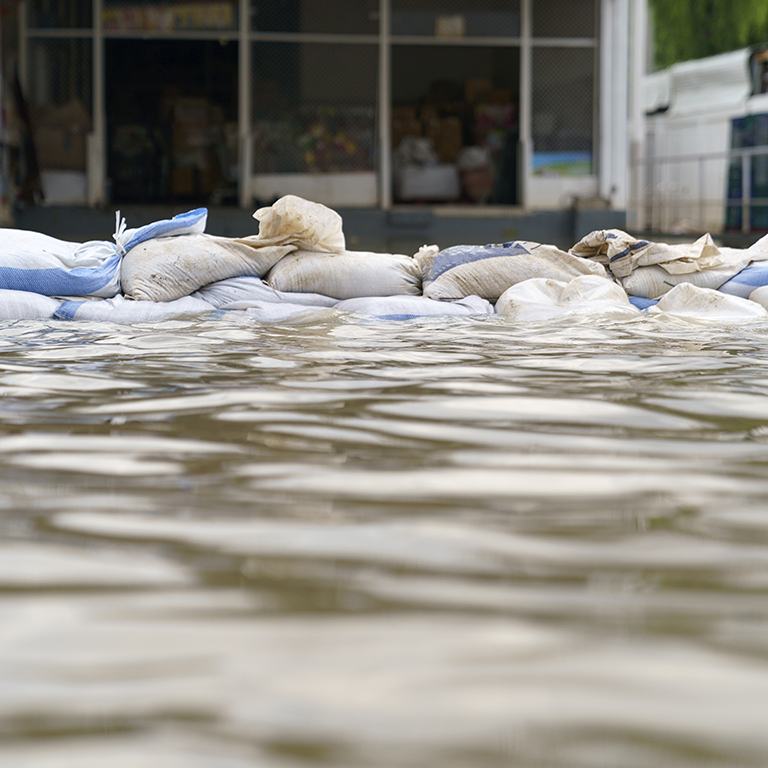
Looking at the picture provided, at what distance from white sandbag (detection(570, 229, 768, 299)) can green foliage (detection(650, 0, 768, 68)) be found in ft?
48.2

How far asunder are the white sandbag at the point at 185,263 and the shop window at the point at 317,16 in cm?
664

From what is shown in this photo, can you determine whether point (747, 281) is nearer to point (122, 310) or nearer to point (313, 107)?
point (122, 310)

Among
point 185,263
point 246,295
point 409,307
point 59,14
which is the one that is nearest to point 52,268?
point 185,263

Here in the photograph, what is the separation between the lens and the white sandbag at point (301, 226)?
4.72 m

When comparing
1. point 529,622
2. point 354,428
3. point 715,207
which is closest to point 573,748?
point 529,622

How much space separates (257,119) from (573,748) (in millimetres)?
10654

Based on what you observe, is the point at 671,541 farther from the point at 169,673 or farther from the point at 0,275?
the point at 0,275

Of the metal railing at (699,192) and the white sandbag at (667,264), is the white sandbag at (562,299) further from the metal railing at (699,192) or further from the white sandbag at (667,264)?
the metal railing at (699,192)

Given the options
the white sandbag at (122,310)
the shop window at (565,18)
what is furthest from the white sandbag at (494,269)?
the shop window at (565,18)

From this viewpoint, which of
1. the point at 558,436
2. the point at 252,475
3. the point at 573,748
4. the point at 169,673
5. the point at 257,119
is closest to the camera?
the point at 573,748

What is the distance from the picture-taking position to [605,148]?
10984 millimetres

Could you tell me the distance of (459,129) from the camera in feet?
37.1

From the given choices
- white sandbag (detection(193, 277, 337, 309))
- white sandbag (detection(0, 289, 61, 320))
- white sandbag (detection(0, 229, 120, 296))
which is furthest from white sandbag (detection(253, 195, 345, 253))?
white sandbag (detection(0, 289, 61, 320))

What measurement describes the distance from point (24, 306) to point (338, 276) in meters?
1.40
